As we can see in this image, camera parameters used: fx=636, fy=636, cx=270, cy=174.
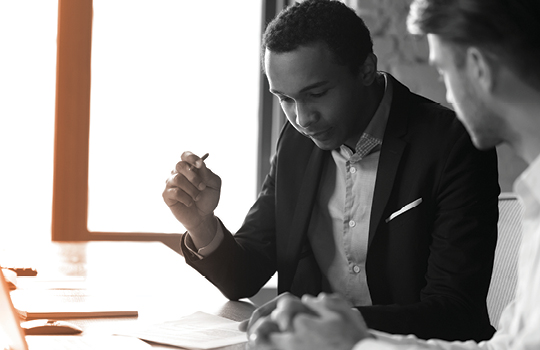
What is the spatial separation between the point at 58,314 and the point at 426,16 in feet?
2.71

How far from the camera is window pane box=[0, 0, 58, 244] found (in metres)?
2.93

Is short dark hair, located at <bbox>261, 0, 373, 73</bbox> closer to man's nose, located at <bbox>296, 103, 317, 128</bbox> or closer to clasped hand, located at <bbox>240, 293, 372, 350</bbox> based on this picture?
man's nose, located at <bbox>296, 103, 317, 128</bbox>

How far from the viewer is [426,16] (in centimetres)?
77

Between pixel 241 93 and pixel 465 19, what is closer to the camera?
pixel 465 19

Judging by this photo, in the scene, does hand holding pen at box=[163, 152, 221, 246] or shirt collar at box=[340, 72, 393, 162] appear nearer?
hand holding pen at box=[163, 152, 221, 246]

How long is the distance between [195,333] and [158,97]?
7.22 feet

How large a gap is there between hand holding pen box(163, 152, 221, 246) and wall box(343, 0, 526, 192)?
1491 millimetres

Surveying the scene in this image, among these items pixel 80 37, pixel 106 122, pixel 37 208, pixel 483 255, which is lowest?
pixel 37 208

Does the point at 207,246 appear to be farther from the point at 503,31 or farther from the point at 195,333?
the point at 503,31

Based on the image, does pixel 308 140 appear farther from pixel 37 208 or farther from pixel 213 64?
pixel 37 208

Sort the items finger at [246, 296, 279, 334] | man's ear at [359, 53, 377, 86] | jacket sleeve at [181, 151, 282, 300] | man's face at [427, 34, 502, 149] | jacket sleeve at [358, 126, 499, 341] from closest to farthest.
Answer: man's face at [427, 34, 502, 149], finger at [246, 296, 279, 334], jacket sleeve at [358, 126, 499, 341], jacket sleeve at [181, 151, 282, 300], man's ear at [359, 53, 377, 86]

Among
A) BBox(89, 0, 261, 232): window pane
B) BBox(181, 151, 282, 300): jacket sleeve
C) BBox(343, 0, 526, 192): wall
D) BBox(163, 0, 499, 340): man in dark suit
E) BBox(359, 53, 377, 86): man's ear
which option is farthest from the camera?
BBox(89, 0, 261, 232): window pane

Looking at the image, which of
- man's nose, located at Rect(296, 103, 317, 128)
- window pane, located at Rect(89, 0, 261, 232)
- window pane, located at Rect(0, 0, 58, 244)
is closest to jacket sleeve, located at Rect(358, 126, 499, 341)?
man's nose, located at Rect(296, 103, 317, 128)

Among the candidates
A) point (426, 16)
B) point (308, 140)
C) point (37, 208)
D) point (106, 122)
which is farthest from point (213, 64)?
point (426, 16)
